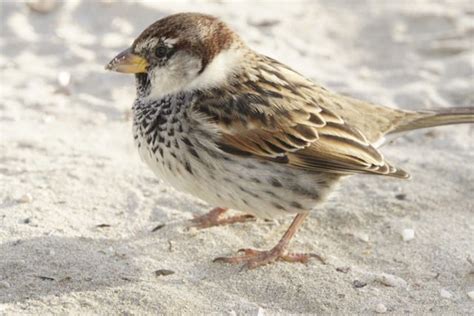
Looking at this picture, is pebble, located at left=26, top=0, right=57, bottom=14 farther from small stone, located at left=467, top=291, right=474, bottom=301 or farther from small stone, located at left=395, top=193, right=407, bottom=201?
small stone, located at left=467, top=291, right=474, bottom=301

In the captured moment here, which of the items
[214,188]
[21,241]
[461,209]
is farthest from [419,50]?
[21,241]

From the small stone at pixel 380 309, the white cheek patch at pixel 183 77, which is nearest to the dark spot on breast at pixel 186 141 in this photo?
the white cheek patch at pixel 183 77

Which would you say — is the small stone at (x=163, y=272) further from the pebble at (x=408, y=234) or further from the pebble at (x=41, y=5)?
the pebble at (x=41, y=5)

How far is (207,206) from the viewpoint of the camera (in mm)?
5977

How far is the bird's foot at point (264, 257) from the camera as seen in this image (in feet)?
17.1

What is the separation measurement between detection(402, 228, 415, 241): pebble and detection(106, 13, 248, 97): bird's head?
147 centimetres

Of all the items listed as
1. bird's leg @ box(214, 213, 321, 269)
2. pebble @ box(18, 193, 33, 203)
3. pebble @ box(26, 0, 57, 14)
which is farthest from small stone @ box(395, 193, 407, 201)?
pebble @ box(26, 0, 57, 14)

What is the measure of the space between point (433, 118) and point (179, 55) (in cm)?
178

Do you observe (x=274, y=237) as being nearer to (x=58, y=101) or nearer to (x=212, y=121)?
(x=212, y=121)

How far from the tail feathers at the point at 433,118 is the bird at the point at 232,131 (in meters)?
0.54

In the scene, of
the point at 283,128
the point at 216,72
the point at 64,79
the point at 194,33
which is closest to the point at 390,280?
the point at 283,128

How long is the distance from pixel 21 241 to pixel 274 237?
1551mm

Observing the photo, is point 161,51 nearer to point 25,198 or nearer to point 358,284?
point 25,198

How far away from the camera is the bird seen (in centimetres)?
506
